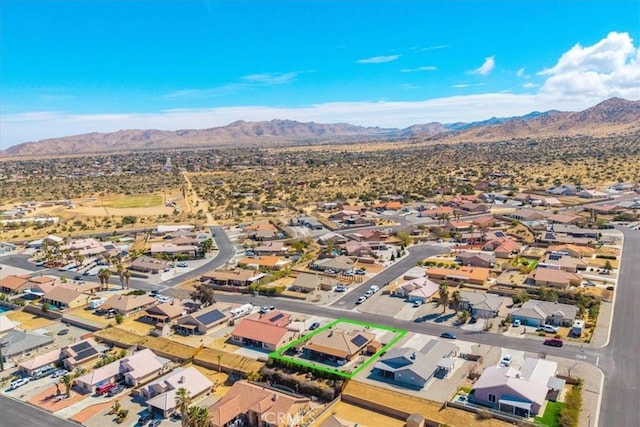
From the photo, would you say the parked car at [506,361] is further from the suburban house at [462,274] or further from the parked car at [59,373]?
the parked car at [59,373]

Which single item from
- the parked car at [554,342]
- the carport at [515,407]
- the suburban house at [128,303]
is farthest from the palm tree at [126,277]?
the parked car at [554,342]

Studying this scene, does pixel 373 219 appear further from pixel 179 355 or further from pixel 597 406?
pixel 597 406

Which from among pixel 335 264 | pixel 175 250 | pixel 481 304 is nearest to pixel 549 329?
pixel 481 304

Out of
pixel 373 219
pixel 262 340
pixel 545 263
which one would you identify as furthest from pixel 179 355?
pixel 373 219

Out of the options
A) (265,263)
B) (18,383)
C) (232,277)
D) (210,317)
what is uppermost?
(232,277)

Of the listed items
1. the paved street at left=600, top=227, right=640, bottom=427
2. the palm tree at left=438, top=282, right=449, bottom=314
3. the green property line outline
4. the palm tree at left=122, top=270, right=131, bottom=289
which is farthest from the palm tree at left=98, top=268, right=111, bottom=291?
the paved street at left=600, top=227, right=640, bottom=427

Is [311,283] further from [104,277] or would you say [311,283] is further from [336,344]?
[104,277]
